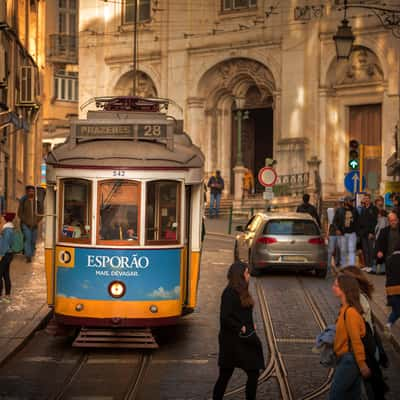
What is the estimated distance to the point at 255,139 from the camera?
53.7m

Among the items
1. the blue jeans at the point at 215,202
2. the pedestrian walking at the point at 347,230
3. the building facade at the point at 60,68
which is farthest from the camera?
the building facade at the point at 60,68

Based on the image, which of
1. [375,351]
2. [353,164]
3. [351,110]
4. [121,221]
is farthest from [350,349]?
[351,110]

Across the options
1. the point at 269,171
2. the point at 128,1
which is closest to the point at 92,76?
the point at 128,1

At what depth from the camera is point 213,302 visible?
67.7ft

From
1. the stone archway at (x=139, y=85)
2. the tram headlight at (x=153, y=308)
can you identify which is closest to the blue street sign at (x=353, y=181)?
the tram headlight at (x=153, y=308)

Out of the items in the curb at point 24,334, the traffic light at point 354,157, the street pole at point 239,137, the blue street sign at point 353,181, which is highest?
the street pole at point 239,137

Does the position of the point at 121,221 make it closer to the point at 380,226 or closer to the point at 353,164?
the point at 380,226

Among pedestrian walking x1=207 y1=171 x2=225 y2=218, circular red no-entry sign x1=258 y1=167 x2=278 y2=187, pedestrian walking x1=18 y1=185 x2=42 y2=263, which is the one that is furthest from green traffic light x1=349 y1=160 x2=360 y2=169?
pedestrian walking x1=207 y1=171 x2=225 y2=218

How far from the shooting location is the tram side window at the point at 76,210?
47.9 feet

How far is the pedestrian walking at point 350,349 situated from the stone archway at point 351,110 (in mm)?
37541

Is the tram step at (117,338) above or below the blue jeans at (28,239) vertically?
below

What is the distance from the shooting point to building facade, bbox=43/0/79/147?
65.5m

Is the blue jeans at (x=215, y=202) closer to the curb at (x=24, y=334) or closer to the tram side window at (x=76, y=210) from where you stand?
the curb at (x=24, y=334)

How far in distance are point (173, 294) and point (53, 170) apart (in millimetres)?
2277
